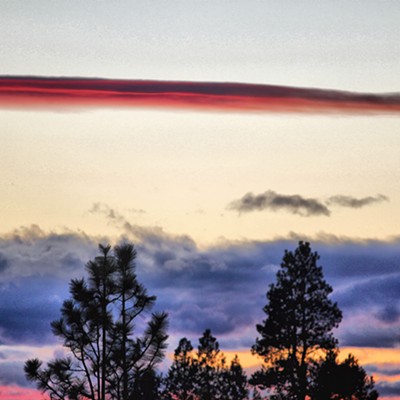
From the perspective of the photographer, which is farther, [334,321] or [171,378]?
[171,378]

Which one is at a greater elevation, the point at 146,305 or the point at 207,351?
the point at 207,351

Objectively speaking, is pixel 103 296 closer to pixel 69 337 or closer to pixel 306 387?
pixel 69 337

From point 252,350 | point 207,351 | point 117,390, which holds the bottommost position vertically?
point 117,390

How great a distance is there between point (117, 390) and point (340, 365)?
25.7 metres

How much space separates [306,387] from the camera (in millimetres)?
58688

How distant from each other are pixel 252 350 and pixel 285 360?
2216mm

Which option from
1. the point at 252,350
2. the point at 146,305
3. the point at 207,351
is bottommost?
the point at 146,305

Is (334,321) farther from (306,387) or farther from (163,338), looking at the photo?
(163,338)

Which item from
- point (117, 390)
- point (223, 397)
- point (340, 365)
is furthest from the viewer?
point (223, 397)

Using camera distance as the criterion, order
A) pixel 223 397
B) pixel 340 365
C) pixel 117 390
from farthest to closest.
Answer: pixel 223 397 → pixel 340 365 → pixel 117 390

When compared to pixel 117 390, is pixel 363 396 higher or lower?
higher

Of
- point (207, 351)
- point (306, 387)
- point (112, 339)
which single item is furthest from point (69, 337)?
point (207, 351)

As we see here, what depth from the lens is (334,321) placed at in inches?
2334

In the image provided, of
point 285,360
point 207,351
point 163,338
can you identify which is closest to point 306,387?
point 285,360
